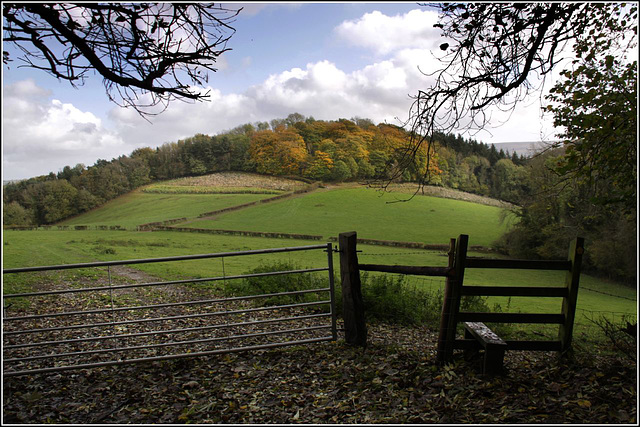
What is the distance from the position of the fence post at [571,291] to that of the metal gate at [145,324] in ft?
8.24

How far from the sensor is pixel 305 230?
19.5 m

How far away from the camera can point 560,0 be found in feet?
14.8

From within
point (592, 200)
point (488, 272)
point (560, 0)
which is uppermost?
point (560, 0)

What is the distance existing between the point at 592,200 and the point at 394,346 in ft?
9.60

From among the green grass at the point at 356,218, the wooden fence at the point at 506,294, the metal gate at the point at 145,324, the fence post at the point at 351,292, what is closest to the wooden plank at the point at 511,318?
the wooden fence at the point at 506,294

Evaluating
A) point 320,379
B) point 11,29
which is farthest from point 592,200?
point 11,29

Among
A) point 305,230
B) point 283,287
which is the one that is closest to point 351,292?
point 283,287

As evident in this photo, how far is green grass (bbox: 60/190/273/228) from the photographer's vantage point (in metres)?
18.6

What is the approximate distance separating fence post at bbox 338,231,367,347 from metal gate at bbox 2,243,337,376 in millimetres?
185

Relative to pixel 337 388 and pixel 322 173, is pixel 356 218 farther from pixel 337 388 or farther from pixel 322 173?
pixel 337 388

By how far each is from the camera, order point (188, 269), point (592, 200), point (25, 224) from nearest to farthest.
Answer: point (592, 200) < point (188, 269) < point (25, 224)

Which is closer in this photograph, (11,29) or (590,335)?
(11,29)

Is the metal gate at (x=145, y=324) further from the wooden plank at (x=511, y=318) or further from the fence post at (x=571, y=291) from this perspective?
the fence post at (x=571, y=291)

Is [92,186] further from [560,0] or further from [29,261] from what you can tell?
[560,0]
